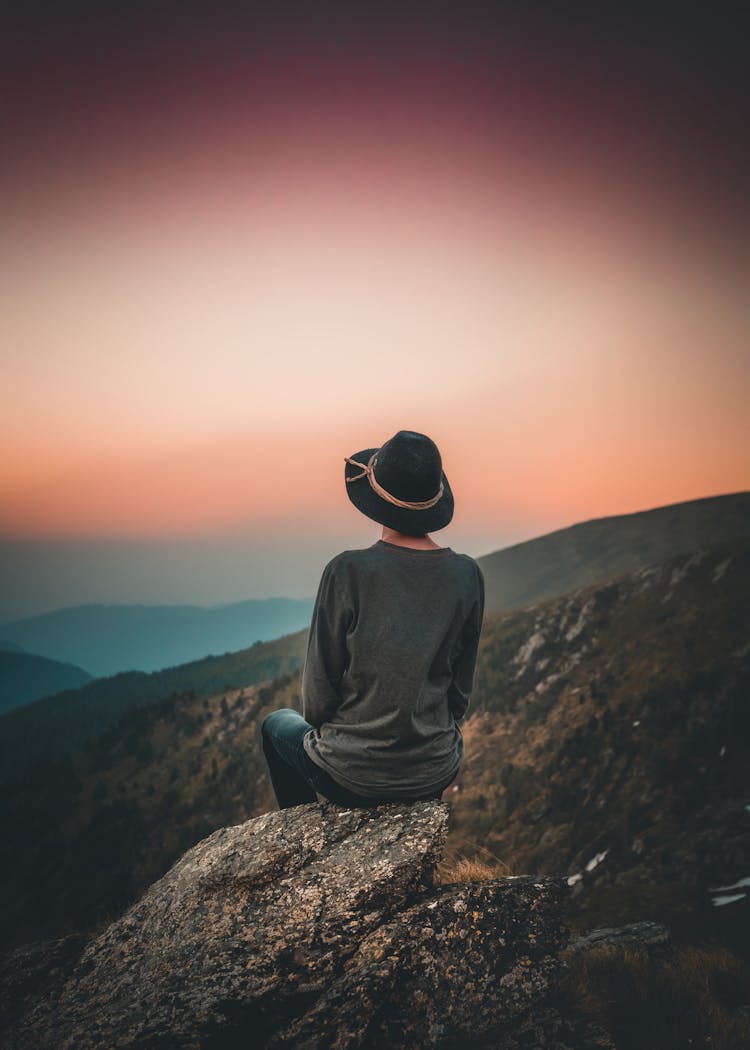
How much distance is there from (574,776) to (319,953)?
64.5ft

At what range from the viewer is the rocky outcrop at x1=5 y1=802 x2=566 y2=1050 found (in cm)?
356

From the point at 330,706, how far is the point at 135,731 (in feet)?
230

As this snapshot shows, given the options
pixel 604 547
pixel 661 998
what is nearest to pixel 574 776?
pixel 661 998

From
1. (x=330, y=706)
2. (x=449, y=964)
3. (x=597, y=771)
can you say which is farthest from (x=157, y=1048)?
(x=597, y=771)

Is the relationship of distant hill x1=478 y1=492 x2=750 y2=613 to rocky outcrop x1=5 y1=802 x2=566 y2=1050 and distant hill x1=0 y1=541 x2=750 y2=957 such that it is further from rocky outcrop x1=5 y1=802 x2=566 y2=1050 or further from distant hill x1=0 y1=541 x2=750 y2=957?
rocky outcrop x1=5 y1=802 x2=566 y2=1050

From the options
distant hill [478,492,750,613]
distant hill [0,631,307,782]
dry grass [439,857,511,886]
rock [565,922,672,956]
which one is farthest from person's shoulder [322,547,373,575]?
distant hill [0,631,307,782]

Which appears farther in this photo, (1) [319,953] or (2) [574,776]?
(2) [574,776]

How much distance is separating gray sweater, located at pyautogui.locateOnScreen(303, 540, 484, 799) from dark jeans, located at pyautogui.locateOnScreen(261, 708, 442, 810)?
0.66ft

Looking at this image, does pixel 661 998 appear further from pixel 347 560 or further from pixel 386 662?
pixel 347 560

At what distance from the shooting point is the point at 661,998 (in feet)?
16.4

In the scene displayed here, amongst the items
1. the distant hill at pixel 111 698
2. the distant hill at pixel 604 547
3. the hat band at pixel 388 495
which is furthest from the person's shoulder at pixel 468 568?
the distant hill at pixel 111 698

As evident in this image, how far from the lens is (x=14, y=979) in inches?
200

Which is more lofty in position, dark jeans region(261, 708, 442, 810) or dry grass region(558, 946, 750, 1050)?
dark jeans region(261, 708, 442, 810)

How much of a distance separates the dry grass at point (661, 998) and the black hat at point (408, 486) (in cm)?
434
